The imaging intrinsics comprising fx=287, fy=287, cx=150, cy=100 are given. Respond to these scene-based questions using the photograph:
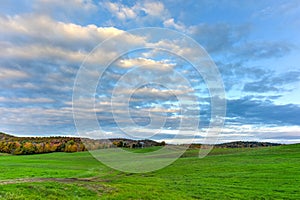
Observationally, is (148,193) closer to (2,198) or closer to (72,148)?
(2,198)

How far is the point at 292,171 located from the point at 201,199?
25.7 meters

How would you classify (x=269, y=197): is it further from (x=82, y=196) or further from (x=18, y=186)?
(x=18, y=186)

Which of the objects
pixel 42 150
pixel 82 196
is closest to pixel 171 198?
pixel 82 196

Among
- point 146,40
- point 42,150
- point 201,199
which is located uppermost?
point 146,40

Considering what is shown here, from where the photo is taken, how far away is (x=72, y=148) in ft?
513

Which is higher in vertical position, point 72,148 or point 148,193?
point 72,148

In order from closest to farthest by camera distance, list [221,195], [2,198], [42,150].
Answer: [2,198] < [221,195] < [42,150]

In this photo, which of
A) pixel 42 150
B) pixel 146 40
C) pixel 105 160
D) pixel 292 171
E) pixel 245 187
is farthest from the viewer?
pixel 42 150

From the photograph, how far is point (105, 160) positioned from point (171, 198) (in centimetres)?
6601

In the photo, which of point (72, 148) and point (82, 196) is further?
point (72, 148)

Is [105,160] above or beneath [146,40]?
beneath

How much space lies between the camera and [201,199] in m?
26.4

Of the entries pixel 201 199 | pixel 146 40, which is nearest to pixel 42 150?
pixel 146 40

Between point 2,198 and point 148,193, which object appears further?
point 148,193
